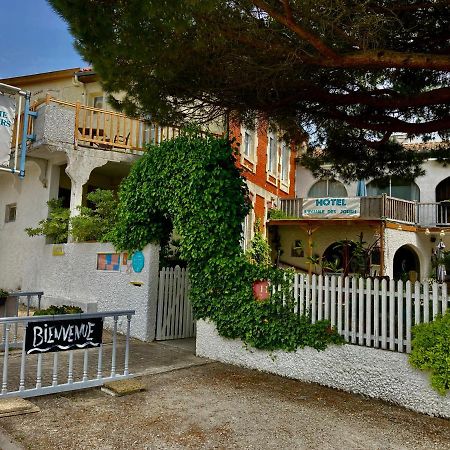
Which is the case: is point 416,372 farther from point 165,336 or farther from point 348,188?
point 348,188

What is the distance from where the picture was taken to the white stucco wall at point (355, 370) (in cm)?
541

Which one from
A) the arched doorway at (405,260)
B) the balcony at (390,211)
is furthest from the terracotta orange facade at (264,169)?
the arched doorway at (405,260)

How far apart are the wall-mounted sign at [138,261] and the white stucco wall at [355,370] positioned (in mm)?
2469

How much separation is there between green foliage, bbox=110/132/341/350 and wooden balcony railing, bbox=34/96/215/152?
3881 mm

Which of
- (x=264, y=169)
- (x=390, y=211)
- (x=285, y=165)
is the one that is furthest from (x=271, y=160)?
(x=390, y=211)

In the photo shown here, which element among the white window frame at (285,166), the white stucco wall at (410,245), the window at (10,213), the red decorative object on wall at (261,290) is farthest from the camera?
the white window frame at (285,166)

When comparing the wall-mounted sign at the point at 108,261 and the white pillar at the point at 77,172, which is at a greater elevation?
the white pillar at the point at 77,172

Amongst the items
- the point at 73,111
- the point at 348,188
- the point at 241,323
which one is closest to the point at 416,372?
the point at 241,323

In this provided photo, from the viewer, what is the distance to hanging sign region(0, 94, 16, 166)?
6398 mm

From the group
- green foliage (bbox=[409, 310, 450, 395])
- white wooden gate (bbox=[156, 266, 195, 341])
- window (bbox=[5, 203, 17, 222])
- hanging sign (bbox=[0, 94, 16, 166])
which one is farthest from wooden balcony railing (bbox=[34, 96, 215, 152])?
green foliage (bbox=[409, 310, 450, 395])

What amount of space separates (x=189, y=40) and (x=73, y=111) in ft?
24.4

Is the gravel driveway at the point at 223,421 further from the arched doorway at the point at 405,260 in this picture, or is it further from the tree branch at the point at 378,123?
the arched doorway at the point at 405,260

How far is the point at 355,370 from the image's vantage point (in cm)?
607

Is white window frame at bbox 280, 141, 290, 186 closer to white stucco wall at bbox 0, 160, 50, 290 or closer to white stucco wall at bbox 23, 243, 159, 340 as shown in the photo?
white stucco wall at bbox 0, 160, 50, 290
